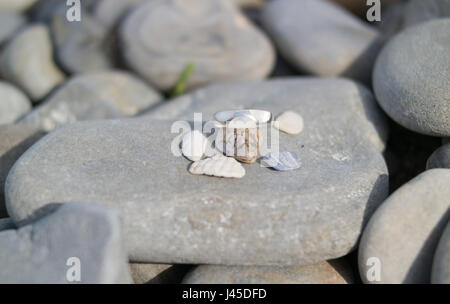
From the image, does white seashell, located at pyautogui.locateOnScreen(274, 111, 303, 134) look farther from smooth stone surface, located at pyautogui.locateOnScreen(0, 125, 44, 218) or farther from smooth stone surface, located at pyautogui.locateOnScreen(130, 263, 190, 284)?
smooth stone surface, located at pyautogui.locateOnScreen(0, 125, 44, 218)

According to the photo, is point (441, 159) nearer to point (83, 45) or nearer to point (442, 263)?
point (442, 263)

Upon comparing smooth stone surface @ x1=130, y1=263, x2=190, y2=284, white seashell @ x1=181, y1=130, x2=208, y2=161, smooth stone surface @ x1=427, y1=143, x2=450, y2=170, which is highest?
white seashell @ x1=181, y1=130, x2=208, y2=161

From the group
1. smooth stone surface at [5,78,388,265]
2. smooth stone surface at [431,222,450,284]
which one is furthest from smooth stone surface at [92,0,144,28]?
smooth stone surface at [431,222,450,284]

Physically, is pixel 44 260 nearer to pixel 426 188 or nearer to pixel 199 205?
pixel 199 205

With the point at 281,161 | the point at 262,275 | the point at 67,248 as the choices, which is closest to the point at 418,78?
the point at 281,161

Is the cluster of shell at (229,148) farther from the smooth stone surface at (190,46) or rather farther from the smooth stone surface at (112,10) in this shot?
the smooth stone surface at (112,10)

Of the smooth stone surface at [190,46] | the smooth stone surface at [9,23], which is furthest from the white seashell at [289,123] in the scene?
the smooth stone surface at [9,23]
